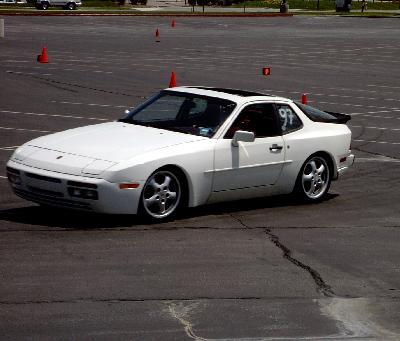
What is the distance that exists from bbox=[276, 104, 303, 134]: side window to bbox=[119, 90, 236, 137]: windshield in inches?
30.6

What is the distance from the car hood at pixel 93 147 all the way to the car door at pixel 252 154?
0.39 meters

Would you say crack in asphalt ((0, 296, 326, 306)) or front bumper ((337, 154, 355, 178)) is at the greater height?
crack in asphalt ((0, 296, 326, 306))

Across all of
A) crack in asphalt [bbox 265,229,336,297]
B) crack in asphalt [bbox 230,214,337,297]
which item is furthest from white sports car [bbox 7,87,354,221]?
crack in asphalt [bbox 265,229,336,297]

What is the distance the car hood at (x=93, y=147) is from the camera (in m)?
11.6

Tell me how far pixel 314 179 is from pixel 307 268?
147 inches

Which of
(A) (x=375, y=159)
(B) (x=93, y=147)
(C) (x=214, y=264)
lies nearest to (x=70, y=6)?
(A) (x=375, y=159)

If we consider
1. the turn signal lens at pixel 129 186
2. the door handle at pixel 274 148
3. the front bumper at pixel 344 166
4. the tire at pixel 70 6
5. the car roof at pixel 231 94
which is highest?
the car roof at pixel 231 94

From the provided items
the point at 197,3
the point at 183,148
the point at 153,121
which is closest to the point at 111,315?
the point at 183,148

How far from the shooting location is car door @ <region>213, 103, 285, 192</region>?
12.6m

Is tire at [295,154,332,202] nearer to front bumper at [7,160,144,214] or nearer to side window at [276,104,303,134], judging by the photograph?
side window at [276,104,303,134]

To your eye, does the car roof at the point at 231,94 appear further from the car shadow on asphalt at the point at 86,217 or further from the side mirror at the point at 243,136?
the car shadow on asphalt at the point at 86,217

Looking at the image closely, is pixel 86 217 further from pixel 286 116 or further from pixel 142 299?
pixel 142 299

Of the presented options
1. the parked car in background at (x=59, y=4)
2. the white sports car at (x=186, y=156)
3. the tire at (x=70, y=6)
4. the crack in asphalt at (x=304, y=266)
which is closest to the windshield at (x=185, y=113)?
the white sports car at (x=186, y=156)

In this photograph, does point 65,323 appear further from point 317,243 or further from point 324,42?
point 324,42
